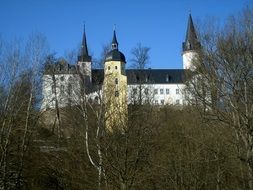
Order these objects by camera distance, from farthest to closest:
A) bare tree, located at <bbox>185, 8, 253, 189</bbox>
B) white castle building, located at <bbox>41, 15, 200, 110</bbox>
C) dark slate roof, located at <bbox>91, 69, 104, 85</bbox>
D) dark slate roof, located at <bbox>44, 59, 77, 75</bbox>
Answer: dark slate roof, located at <bbox>44, 59, 77, 75</bbox>
white castle building, located at <bbox>41, 15, 200, 110</bbox>
dark slate roof, located at <bbox>91, 69, 104, 85</bbox>
bare tree, located at <bbox>185, 8, 253, 189</bbox>

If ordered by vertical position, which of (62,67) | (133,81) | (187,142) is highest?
(133,81)

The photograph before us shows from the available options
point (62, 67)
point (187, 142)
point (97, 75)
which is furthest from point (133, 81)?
point (187, 142)

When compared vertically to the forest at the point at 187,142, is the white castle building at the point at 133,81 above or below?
above

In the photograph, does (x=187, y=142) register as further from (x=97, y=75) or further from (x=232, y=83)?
(x=97, y=75)

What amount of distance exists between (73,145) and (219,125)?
401 inches

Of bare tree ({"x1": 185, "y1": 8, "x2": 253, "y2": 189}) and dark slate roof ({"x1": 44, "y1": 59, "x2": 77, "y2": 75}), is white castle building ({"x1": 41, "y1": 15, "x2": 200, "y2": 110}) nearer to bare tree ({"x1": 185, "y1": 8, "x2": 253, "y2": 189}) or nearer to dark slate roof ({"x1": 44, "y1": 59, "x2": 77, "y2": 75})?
dark slate roof ({"x1": 44, "y1": 59, "x2": 77, "y2": 75})

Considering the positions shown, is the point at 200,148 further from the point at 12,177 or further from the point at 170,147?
the point at 12,177

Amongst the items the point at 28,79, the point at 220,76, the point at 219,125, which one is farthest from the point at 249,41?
the point at 28,79

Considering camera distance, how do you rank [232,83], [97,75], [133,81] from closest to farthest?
[232,83]
[97,75]
[133,81]

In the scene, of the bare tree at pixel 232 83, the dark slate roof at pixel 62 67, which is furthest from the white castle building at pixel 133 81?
the bare tree at pixel 232 83

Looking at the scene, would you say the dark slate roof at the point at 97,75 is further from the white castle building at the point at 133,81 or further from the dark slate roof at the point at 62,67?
the dark slate roof at the point at 62,67

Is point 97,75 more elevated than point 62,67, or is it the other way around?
point 62,67

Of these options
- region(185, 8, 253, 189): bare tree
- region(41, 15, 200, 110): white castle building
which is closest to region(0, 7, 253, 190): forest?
region(185, 8, 253, 189): bare tree

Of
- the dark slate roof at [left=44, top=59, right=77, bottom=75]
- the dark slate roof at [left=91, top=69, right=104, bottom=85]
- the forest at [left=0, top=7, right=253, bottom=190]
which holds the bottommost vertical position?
the forest at [left=0, top=7, right=253, bottom=190]
